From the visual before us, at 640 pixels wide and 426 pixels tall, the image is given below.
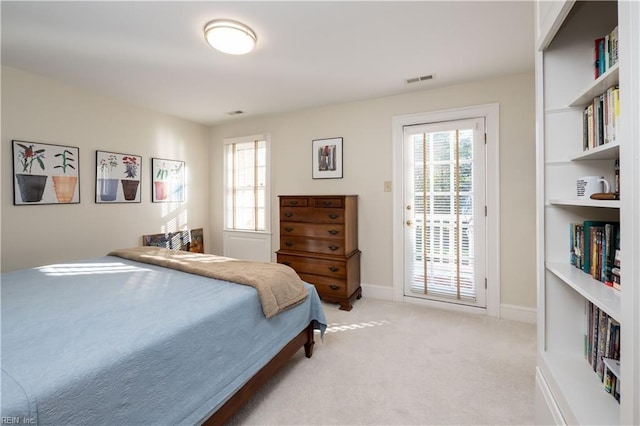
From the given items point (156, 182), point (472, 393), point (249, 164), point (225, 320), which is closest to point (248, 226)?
point (249, 164)

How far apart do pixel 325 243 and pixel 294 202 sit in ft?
2.04

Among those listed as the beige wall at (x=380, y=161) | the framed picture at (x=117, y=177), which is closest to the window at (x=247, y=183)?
the beige wall at (x=380, y=161)

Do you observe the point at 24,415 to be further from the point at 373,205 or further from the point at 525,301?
the point at 525,301

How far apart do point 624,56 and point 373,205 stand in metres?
2.73

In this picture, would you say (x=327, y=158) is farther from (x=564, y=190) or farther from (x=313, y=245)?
(x=564, y=190)

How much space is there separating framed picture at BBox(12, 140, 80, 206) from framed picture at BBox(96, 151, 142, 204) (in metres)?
0.22

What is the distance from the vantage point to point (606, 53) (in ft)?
4.01

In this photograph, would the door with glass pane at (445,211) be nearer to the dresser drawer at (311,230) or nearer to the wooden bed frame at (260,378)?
the dresser drawer at (311,230)

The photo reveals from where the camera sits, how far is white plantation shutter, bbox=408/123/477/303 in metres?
3.04

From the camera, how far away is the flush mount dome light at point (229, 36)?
1979mm

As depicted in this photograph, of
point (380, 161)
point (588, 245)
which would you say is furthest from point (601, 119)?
point (380, 161)

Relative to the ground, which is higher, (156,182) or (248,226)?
(156,182)

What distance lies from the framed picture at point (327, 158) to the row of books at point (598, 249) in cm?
254

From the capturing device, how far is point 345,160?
11.9 ft
